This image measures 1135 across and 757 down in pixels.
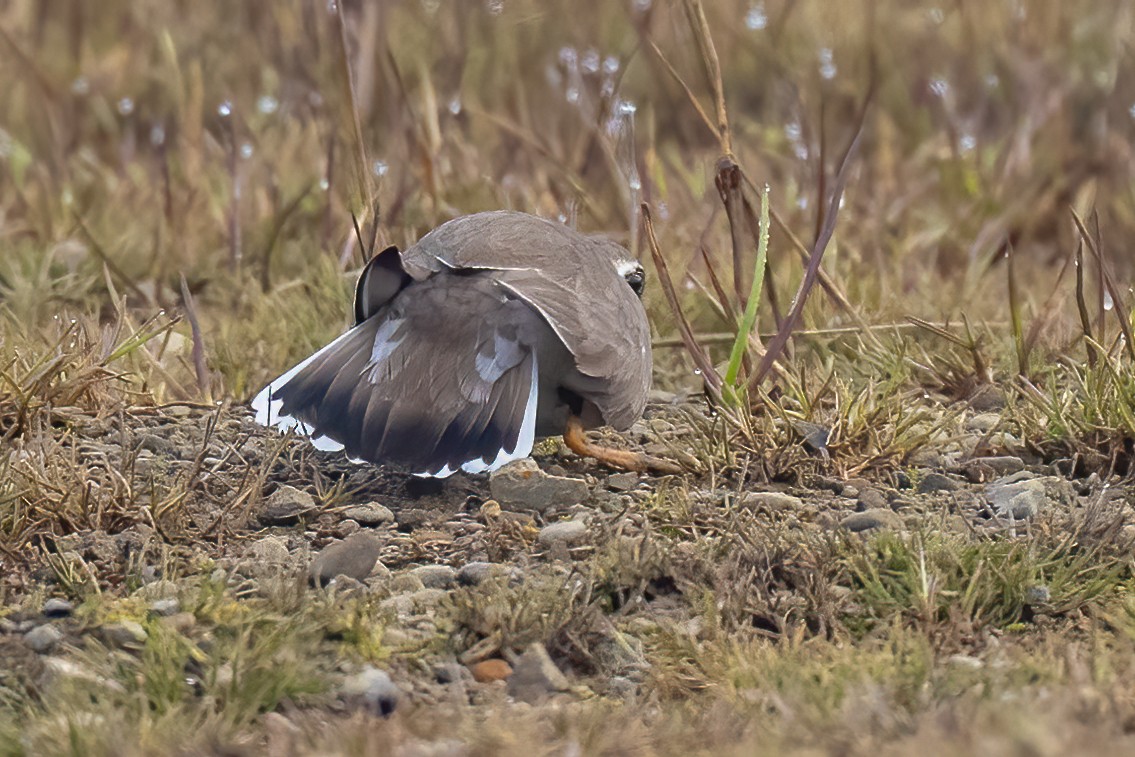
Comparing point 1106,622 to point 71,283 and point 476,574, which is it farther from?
point 71,283

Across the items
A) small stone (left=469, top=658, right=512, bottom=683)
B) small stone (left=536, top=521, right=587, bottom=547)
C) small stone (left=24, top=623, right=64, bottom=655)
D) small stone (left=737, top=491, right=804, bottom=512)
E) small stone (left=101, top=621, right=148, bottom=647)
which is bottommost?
small stone (left=469, top=658, right=512, bottom=683)

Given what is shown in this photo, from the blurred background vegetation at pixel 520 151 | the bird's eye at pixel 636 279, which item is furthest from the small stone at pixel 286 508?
the bird's eye at pixel 636 279

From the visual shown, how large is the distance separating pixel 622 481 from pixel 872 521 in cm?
61

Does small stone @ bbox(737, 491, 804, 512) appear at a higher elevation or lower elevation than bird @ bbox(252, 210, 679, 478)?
lower

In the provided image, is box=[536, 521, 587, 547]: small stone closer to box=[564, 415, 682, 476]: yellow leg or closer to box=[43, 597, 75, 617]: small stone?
box=[564, 415, 682, 476]: yellow leg

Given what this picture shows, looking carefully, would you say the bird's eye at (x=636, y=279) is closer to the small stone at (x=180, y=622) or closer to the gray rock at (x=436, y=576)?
the gray rock at (x=436, y=576)

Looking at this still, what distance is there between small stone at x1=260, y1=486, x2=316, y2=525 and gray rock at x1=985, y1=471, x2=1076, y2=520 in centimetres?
144

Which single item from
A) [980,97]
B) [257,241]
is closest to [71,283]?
[257,241]

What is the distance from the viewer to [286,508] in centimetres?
335

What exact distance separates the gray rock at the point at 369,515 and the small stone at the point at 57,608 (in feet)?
2.13

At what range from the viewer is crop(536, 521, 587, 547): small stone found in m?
3.24

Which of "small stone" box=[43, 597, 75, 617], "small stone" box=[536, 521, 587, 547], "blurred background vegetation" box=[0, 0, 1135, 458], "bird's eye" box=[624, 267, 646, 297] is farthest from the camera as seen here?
"blurred background vegetation" box=[0, 0, 1135, 458]

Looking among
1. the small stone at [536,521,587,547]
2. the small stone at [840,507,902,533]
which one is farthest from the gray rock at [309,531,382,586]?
the small stone at [840,507,902,533]

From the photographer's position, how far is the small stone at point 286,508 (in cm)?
334
